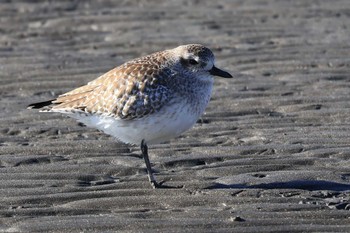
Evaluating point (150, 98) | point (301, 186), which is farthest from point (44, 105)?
point (301, 186)

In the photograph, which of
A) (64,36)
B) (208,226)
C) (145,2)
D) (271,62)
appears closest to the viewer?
(208,226)

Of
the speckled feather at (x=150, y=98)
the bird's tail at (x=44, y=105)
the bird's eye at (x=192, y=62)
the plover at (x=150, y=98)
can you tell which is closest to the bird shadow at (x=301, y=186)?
the plover at (x=150, y=98)

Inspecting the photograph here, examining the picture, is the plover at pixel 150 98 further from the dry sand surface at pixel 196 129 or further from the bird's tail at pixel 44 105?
the dry sand surface at pixel 196 129

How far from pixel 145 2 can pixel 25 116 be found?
576 centimetres

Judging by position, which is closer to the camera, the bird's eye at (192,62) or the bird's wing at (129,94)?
the bird's wing at (129,94)

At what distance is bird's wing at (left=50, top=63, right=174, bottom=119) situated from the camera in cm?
880

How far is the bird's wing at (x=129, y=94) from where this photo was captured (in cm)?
880

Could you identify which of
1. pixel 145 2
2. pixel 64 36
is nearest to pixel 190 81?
pixel 64 36

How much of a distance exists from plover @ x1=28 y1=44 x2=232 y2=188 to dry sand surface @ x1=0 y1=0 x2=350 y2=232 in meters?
0.40

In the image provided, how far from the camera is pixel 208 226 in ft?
24.2

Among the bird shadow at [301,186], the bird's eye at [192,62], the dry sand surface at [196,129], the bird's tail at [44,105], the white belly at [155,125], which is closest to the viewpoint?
A: the dry sand surface at [196,129]

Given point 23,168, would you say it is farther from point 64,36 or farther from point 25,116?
point 64,36

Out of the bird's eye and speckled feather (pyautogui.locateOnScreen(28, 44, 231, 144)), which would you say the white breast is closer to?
speckled feather (pyautogui.locateOnScreen(28, 44, 231, 144))

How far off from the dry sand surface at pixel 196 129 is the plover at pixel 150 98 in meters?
0.40
